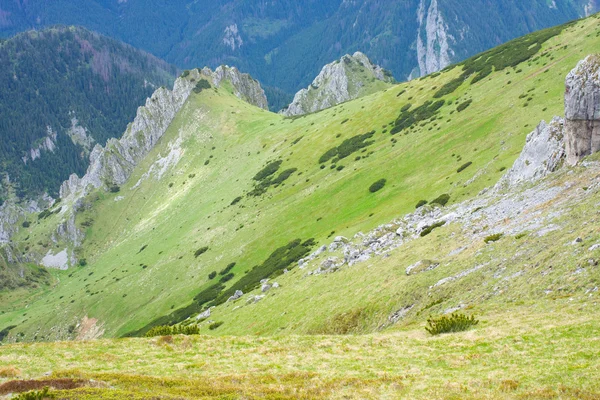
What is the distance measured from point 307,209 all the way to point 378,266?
44740 millimetres

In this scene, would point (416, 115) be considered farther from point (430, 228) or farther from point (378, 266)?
point (378, 266)

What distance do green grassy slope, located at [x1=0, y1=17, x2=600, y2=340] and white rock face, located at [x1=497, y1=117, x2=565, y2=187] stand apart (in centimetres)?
594

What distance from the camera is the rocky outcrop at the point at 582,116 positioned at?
42812 millimetres

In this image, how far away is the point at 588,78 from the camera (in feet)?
145

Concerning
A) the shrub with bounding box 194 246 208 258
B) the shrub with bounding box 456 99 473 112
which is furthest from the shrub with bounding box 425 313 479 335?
the shrub with bounding box 194 246 208 258

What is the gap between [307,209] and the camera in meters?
88.6

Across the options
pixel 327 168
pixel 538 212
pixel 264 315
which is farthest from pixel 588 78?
pixel 327 168

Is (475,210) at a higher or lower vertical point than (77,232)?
lower

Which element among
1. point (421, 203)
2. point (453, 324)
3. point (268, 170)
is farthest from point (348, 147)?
point (453, 324)

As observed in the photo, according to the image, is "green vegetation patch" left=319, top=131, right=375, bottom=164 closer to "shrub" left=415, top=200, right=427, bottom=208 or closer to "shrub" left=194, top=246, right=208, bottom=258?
"shrub" left=194, top=246, right=208, bottom=258

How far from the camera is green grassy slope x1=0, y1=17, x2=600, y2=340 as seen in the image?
44.4 metres

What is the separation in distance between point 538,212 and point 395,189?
3680 cm

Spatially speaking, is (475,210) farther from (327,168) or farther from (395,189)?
(327,168)

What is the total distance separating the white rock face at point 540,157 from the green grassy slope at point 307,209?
594 cm
